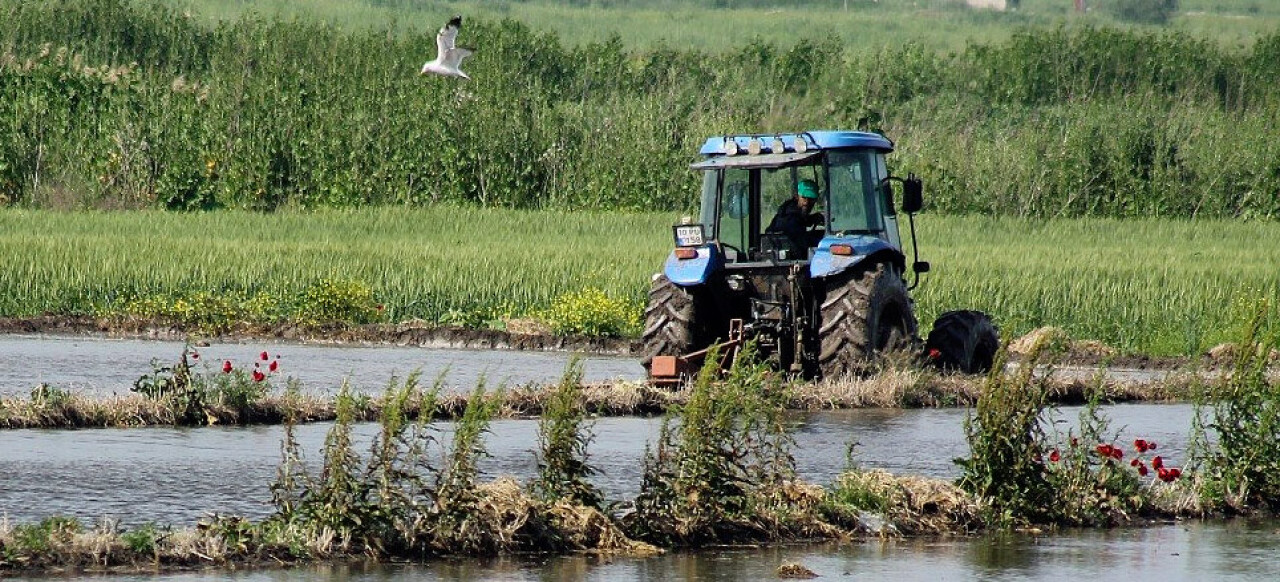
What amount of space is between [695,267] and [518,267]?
998 centimetres

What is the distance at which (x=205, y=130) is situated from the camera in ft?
133

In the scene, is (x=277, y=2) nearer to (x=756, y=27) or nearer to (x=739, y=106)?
(x=756, y=27)

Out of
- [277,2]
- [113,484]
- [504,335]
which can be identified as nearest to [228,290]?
A: [504,335]

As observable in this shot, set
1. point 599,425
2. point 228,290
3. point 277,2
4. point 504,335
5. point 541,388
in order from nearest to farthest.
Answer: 1. point 599,425
2. point 541,388
3. point 504,335
4. point 228,290
5. point 277,2

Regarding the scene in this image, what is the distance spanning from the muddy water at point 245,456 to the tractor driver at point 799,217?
2063mm

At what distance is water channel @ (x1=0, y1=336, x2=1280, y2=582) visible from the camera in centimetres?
1010

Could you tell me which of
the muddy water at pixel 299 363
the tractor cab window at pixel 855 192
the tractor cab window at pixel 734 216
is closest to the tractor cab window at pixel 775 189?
the tractor cab window at pixel 734 216

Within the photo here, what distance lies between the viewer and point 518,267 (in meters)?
28.1

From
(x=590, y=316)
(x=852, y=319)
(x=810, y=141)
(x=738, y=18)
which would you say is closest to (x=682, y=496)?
(x=852, y=319)

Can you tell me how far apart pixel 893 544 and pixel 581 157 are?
100 feet

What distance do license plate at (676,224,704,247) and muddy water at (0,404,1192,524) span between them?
2.13 meters

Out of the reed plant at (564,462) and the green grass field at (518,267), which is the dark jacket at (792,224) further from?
the reed plant at (564,462)

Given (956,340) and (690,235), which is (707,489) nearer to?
(690,235)

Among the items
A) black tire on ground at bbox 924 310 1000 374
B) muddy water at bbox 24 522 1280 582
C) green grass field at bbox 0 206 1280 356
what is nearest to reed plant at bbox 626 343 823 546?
muddy water at bbox 24 522 1280 582
